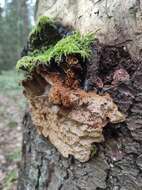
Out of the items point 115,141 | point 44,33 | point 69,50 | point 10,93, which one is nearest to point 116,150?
point 115,141

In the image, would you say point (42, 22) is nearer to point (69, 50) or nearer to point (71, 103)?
point (69, 50)

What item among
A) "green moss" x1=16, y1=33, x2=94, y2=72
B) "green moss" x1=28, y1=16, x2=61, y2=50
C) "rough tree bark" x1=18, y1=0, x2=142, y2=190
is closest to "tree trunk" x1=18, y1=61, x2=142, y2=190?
"rough tree bark" x1=18, y1=0, x2=142, y2=190

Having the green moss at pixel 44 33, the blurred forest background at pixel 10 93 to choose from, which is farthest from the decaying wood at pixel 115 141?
the blurred forest background at pixel 10 93

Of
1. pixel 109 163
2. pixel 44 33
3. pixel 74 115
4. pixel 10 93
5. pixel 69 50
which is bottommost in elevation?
pixel 109 163

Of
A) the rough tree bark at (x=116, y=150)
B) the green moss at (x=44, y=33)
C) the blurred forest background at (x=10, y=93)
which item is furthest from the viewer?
the blurred forest background at (x=10, y=93)

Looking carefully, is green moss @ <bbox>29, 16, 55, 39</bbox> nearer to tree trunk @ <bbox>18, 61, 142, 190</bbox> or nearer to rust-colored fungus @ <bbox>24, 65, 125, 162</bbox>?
rust-colored fungus @ <bbox>24, 65, 125, 162</bbox>

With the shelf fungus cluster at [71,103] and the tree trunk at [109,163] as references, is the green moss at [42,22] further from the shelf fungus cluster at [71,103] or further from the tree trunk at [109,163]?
the tree trunk at [109,163]
